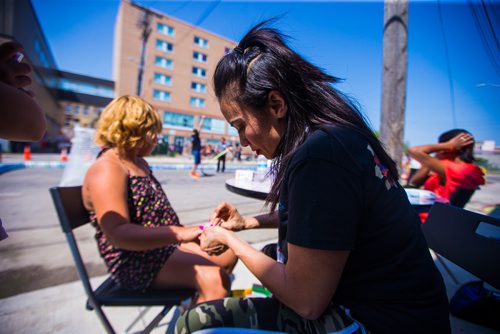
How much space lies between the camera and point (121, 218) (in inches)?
47.3

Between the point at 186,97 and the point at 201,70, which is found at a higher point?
the point at 201,70

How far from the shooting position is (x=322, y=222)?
2.10 feet

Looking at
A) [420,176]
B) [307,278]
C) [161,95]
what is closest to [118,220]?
[307,278]

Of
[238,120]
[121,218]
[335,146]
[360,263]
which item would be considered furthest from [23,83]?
[360,263]

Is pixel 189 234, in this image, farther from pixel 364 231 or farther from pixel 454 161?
pixel 454 161

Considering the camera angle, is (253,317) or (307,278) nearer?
(307,278)

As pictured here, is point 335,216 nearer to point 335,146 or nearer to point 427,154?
point 335,146

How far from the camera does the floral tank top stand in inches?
49.6

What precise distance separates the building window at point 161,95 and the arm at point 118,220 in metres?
35.1

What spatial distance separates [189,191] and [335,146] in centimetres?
615

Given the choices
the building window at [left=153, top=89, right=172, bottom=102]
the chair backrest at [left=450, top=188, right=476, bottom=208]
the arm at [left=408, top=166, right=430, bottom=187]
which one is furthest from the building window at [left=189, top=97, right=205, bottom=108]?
the chair backrest at [left=450, top=188, right=476, bottom=208]

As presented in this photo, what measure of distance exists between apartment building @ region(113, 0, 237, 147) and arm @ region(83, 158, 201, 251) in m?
29.6

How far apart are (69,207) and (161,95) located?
117ft

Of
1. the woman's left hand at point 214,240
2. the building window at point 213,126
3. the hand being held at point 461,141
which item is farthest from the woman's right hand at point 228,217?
the building window at point 213,126
